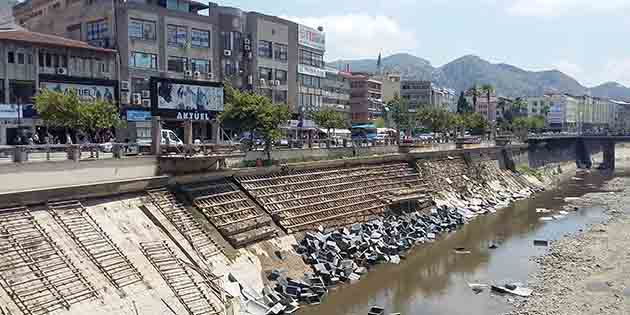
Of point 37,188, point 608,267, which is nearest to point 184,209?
point 37,188

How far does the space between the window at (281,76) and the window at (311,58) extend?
482 cm

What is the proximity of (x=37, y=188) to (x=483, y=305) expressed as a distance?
2453 cm

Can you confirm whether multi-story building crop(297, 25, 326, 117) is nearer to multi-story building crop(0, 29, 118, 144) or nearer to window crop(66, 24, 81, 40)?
window crop(66, 24, 81, 40)

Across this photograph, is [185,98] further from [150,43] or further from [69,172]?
[69,172]

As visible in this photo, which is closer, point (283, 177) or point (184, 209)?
point (184, 209)

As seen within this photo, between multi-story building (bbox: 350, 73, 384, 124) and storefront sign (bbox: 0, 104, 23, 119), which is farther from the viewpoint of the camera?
multi-story building (bbox: 350, 73, 384, 124)

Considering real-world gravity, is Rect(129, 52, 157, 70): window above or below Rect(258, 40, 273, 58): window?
below

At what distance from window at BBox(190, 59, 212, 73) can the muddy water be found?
3690cm

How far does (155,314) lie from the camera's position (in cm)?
2561

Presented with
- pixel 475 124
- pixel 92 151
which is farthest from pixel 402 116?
pixel 92 151

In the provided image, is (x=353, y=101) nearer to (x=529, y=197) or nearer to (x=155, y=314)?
(x=529, y=197)

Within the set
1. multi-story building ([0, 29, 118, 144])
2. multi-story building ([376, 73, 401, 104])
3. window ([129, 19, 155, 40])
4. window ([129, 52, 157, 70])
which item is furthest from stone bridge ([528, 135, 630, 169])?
multi-story building ([0, 29, 118, 144])

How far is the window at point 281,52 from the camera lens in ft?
277

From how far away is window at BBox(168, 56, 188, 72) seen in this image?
224 feet
